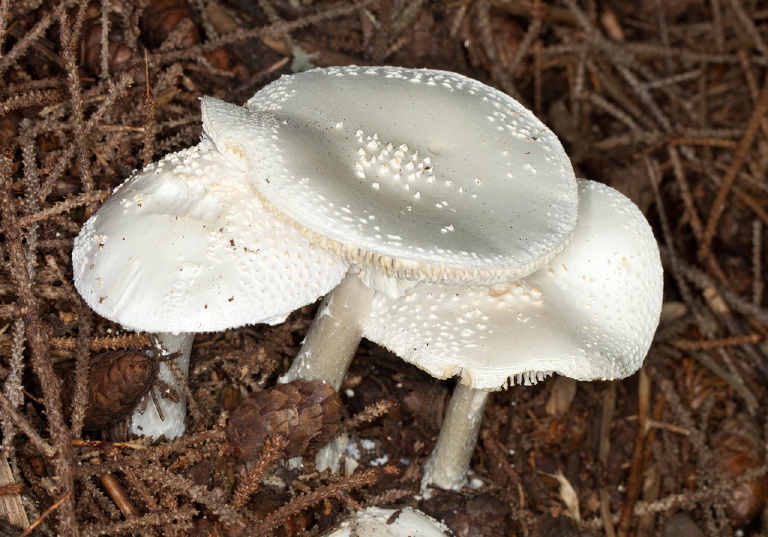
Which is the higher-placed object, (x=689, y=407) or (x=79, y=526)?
(x=79, y=526)

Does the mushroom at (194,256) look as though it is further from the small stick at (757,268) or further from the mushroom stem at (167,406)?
the small stick at (757,268)

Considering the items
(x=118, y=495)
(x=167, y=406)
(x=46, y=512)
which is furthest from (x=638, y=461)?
(x=46, y=512)

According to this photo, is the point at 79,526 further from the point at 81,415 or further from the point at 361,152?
the point at 361,152

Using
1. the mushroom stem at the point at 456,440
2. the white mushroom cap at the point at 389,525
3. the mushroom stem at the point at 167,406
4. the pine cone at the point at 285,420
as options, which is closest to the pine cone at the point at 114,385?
the mushroom stem at the point at 167,406

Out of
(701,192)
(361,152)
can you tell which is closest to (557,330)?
(361,152)

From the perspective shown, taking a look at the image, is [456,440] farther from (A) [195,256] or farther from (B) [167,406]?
(A) [195,256]

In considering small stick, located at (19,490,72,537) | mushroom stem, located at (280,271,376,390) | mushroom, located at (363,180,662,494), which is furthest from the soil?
mushroom, located at (363,180,662,494)

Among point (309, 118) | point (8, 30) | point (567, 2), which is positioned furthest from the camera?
point (567, 2)
